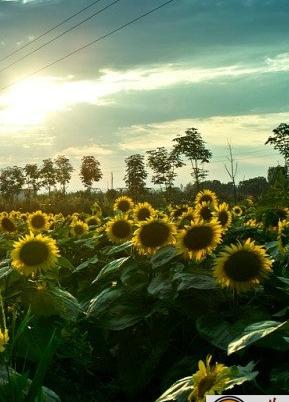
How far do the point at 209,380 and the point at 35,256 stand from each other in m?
2.36

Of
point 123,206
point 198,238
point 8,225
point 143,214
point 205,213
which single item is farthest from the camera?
point 123,206

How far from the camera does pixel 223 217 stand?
5320 mm

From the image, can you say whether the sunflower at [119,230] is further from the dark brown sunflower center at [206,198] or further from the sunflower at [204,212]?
the dark brown sunflower center at [206,198]

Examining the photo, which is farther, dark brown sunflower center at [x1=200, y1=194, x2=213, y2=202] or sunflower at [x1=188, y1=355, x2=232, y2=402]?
dark brown sunflower center at [x1=200, y1=194, x2=213, y2=202]

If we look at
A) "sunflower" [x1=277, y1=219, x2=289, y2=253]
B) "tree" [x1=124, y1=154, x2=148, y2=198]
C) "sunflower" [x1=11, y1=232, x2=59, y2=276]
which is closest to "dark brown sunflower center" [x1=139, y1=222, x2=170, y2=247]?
"sunflower" [x1=11, y1=232, x2=59, y2=276]

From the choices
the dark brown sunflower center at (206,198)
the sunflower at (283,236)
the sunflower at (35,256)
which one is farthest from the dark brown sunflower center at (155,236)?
the dark brown sunflower center at (206,198)

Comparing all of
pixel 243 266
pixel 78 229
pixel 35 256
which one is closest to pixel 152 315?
pixel 243 266

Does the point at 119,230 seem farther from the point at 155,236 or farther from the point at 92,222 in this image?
the point at 92,222

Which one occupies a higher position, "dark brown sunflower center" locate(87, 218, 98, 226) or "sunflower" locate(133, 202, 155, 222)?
"sunflower" locate(133, 202, 155, 222)

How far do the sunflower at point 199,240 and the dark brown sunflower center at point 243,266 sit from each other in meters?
0.52

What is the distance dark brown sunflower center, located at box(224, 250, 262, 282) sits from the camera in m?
3.08

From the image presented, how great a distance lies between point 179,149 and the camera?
4044 cm

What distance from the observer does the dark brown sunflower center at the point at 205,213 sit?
5.71 meters

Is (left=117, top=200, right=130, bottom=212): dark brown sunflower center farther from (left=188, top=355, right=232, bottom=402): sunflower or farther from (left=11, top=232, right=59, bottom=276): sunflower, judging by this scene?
(left=188, top=355, right=232, bottom=402): sunflower
